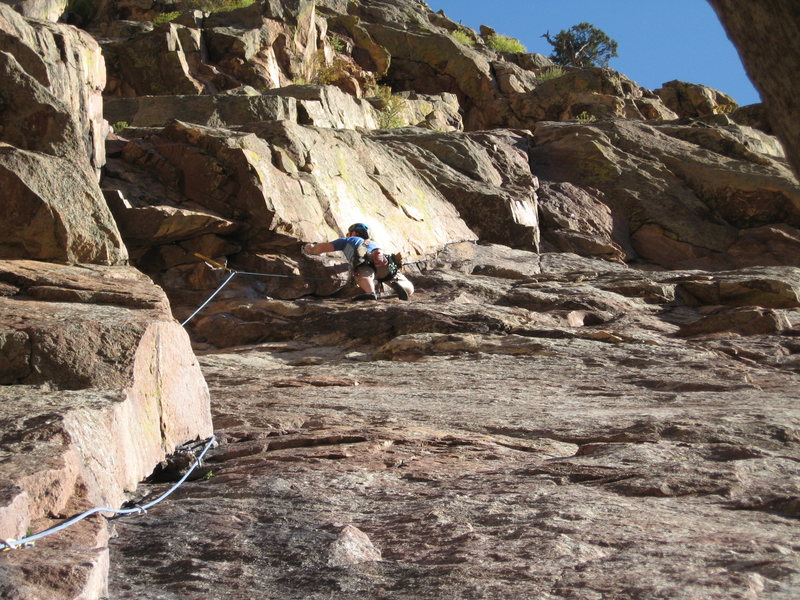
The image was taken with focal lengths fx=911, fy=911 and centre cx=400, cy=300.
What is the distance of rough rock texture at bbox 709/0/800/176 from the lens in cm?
187

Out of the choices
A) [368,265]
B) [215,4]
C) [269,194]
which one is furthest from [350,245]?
[215,4]

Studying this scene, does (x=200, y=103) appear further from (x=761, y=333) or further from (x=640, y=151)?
(x=761, y=333)

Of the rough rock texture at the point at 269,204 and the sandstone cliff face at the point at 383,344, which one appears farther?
the rough rock texture at the point at 269,204

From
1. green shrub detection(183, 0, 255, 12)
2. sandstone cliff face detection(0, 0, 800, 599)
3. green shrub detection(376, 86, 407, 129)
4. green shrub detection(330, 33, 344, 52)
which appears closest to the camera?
sandstone cliff face detection(0, 0, 800, 599)

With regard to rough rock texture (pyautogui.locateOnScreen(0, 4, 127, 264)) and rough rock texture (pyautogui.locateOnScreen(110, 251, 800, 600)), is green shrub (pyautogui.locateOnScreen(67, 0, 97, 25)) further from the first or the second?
rough rock texture (pyautogui.locateOnScreen(110, 251, 800, 600))

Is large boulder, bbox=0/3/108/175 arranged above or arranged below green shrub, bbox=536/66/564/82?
below

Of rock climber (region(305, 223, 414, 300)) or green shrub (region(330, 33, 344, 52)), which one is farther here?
green shrub (region(330, 33, 344, 52))

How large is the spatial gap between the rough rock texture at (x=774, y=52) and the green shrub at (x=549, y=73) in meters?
28.8

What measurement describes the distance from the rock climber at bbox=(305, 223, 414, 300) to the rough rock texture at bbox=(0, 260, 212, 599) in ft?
17.2

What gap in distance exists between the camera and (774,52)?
1923 millimetres

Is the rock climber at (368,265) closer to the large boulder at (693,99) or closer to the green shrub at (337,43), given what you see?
the green shrub at (337,43)

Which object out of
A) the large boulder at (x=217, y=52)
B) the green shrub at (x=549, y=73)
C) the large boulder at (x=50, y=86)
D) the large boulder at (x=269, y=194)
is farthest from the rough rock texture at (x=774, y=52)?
the green shrub at (x=549, y=73)

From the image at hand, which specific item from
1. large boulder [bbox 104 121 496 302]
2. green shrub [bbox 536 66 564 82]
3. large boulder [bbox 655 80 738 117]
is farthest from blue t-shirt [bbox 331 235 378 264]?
large boulder [bbox 655 80 738 117]

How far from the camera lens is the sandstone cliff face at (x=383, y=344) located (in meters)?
3.67
